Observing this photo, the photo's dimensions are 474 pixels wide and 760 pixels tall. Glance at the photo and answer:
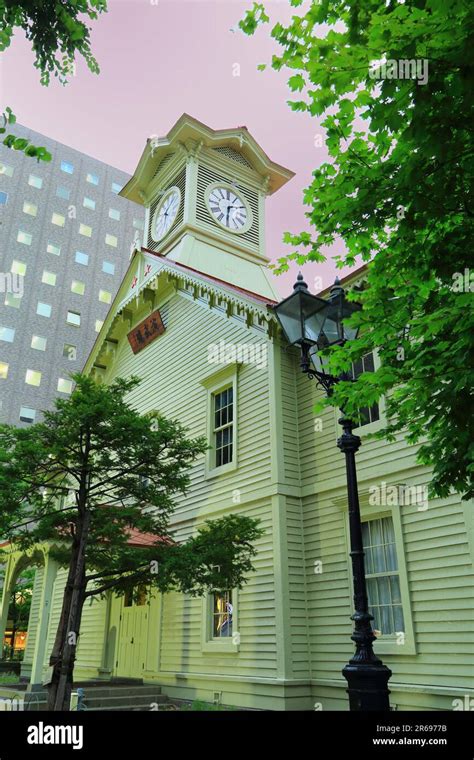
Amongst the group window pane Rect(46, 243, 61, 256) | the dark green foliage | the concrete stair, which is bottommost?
the concrete stair

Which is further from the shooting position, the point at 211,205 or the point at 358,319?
the point at 211,205

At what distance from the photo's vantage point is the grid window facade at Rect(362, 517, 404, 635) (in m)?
9.76

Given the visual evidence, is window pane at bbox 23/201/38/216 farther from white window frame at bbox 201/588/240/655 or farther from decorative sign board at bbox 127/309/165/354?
white window frame at bbox 201/588/240/655

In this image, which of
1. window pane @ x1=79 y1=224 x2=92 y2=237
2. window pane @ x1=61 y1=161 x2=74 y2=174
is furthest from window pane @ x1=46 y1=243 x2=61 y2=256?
→ window pane @ x1=61 y1=161 x2=74 y2=174

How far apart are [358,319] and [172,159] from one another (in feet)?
59.8

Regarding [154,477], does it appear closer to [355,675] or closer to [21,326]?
[355,675]

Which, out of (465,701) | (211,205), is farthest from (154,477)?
(211,205)

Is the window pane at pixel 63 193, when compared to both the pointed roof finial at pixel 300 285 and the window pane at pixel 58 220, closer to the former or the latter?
the window pane at pixel 58 220

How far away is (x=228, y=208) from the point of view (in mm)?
21266

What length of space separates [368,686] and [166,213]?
1911cm

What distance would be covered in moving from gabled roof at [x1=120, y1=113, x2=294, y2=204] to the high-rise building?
1945 cm

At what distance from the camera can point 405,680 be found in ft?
30.1
